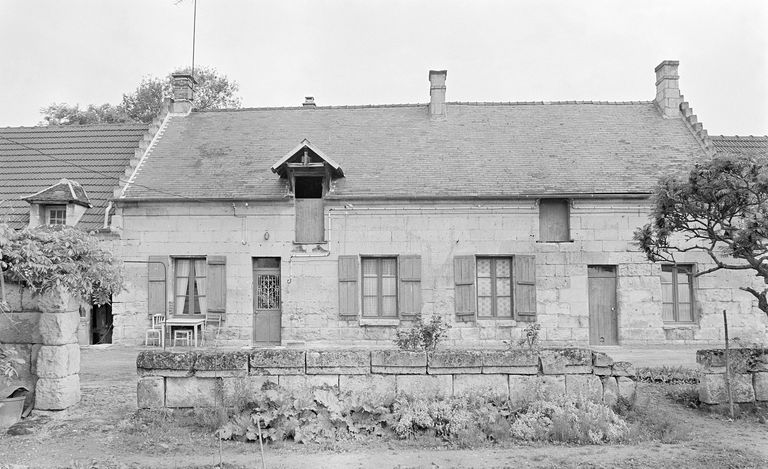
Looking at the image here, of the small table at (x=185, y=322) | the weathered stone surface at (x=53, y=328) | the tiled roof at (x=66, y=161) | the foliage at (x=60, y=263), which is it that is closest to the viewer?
the foliage at (x=60, y=263)

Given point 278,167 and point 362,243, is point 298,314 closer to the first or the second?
point 362,243

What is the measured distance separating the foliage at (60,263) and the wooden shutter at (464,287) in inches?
345

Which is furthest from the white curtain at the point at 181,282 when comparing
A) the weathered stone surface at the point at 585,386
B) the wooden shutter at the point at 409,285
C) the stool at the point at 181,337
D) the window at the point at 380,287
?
the weathered stone surface at the point at 585,386

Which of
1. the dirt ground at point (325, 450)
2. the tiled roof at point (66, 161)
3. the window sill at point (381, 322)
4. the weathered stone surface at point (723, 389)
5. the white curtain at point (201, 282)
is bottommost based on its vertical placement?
the dirt ground at point (325, 450)

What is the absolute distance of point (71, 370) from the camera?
7.95m

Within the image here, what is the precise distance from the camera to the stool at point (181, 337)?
1472 centimetres

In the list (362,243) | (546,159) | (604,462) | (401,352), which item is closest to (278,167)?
(362,243)

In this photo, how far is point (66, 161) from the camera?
17938 mm

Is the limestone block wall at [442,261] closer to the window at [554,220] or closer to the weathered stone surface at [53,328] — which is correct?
the window at [554,220]

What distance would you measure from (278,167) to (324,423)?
9.16 metres

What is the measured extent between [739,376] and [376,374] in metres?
5.00

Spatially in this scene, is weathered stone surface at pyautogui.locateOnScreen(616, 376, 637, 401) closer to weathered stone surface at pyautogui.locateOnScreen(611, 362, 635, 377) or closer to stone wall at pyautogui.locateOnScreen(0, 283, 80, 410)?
weathered stone surface at pyautogui.locateOnScreen(611, 362, 635, 377)

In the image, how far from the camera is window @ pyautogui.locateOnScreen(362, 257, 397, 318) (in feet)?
49.7

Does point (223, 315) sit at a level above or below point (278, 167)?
below
